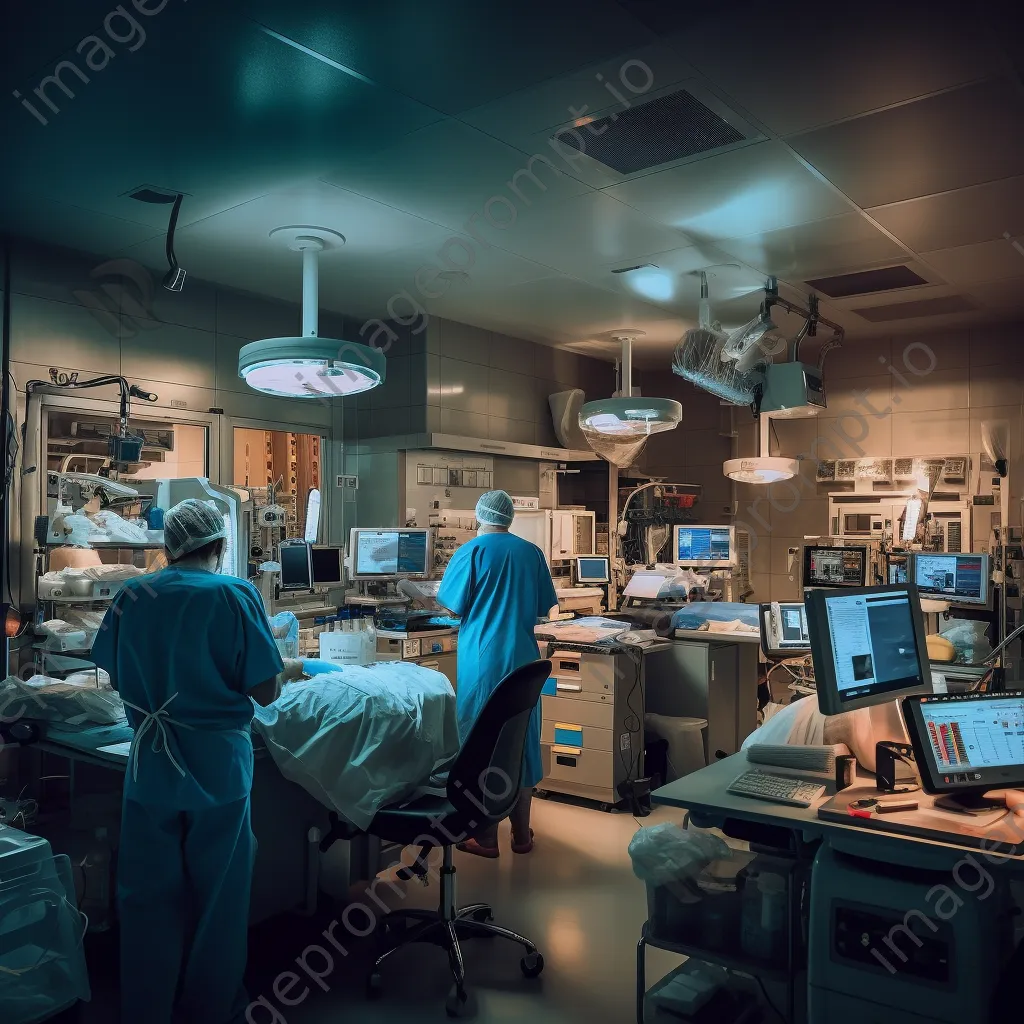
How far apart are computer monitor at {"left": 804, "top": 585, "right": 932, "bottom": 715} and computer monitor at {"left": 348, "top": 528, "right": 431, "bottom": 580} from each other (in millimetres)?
2969

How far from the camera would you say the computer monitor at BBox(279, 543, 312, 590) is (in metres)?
4.14

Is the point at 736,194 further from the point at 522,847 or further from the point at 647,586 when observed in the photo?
the point at 522,847

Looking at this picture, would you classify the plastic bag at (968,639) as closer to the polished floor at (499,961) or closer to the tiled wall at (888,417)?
the tiled wall at (888,417)

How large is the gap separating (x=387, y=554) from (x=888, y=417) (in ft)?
14.2

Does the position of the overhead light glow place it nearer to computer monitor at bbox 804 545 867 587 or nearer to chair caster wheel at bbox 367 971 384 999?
chair caster wheel at bbox 367 971 384 999

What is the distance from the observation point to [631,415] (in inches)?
204

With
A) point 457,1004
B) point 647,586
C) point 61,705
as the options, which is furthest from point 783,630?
point 61,705

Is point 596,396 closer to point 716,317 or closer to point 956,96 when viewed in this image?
point 716,317

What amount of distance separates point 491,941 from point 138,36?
10.3ft

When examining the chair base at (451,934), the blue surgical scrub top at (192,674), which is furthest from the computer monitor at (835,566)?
the blue surgical scrub top at (192,674)

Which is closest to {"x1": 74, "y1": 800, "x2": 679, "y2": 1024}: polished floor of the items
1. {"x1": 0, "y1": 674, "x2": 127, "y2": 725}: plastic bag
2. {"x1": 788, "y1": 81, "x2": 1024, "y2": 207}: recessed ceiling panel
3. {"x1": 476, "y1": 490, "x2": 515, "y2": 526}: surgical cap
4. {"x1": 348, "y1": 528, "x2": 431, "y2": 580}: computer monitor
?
{"x1": 0, "y1": 674, "x2": 127, "y2": 725}: plastic bag

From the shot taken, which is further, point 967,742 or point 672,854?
point 672,854

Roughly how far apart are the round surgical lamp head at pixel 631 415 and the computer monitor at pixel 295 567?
2.02 metres

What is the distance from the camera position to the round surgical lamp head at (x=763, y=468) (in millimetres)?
5918
